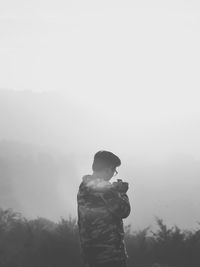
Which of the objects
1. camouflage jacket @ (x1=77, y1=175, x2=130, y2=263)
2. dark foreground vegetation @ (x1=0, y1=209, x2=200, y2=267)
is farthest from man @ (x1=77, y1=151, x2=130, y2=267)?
dark foreground vegetation @ (x1=0, y1=209, x2=200, y2=267)

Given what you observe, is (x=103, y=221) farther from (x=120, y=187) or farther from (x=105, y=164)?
(x=105, y=164)

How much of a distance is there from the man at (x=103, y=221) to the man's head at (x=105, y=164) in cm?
8

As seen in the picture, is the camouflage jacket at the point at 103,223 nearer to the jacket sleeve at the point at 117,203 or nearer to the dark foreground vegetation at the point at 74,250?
the jacket sleeve at the point at 117,203

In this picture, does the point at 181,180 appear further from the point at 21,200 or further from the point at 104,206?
the point at 104,206

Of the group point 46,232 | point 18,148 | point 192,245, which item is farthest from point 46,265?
point 18,148

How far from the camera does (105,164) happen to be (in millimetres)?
4000

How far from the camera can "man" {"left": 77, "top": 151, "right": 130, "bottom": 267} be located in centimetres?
371

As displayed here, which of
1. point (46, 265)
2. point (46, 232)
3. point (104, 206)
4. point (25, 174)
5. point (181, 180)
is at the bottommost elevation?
point (104, 206)

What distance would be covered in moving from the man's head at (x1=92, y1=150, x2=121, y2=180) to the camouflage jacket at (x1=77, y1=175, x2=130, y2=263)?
0.13 metres

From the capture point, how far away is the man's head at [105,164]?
4.00m

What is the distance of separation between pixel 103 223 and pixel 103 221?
2 cm

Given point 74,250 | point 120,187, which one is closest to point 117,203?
point 120,187

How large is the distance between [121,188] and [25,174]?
10047 cm

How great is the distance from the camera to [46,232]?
9.45 metres
